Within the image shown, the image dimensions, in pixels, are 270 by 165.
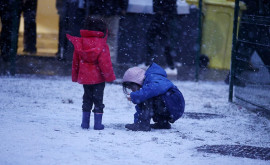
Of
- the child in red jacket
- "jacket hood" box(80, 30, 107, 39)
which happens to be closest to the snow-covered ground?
the child in red jacket

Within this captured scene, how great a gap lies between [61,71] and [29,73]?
76 cm

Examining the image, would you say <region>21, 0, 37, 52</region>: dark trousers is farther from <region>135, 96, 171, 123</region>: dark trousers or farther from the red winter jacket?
<region>135, 96, 171, 123</region>: dark trousers

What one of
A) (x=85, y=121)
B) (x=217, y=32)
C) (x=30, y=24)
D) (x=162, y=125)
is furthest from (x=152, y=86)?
(x=30, y=24)

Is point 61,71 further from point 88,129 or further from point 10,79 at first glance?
point 88,129

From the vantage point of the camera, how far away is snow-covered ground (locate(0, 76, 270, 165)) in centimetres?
435

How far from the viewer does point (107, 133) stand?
5.34 meters

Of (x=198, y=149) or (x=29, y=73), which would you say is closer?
(x=198, y=149)

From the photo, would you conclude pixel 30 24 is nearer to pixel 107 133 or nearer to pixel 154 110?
pixel 154 110

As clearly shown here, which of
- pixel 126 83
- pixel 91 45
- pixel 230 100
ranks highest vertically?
pixel 91 45

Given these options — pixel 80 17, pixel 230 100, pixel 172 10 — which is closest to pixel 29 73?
pixel 80 17

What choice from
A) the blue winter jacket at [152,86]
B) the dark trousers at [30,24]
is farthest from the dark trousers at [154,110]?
the dark trousers at [30,24]

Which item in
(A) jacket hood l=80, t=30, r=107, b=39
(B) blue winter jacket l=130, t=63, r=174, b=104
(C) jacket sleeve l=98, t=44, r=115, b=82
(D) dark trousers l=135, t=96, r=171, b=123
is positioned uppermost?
(A) jacket hood l=80, t=30, r=107, b=39

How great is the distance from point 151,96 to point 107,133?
1.93 ft

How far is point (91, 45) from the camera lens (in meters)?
5.46
